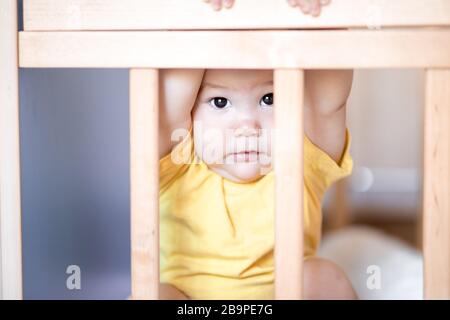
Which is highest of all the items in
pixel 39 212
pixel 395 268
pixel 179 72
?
pixel 179 72

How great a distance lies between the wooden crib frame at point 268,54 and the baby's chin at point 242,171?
0.15 meters

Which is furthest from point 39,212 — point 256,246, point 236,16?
point 236,16

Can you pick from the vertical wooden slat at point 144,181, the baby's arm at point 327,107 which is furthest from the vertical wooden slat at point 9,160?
the baby's arm at point 327,107

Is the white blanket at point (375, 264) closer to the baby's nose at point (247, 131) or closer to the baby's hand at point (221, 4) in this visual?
the baby's nose at point (247, 131)

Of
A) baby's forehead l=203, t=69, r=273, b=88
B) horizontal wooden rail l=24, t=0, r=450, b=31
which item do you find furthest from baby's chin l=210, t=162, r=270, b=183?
horizontal wooden rail l=24, t=0, r=450, b=31

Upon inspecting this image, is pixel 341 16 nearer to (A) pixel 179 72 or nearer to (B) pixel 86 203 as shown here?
(A) pixel 179 72

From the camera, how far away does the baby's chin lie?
0.95m

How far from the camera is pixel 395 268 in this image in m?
1.35

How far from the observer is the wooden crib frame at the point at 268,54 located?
784 millimetres

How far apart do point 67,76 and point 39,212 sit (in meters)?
0.21

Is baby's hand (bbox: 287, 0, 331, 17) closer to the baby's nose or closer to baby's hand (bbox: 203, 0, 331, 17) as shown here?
baby's hand (bbox: 203, 0, 331, 17)

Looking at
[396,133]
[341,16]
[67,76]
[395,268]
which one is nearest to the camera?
[341,16]

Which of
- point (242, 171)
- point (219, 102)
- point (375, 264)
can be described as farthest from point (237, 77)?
point (375, 264)

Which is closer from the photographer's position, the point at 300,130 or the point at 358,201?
the point at 300,130
